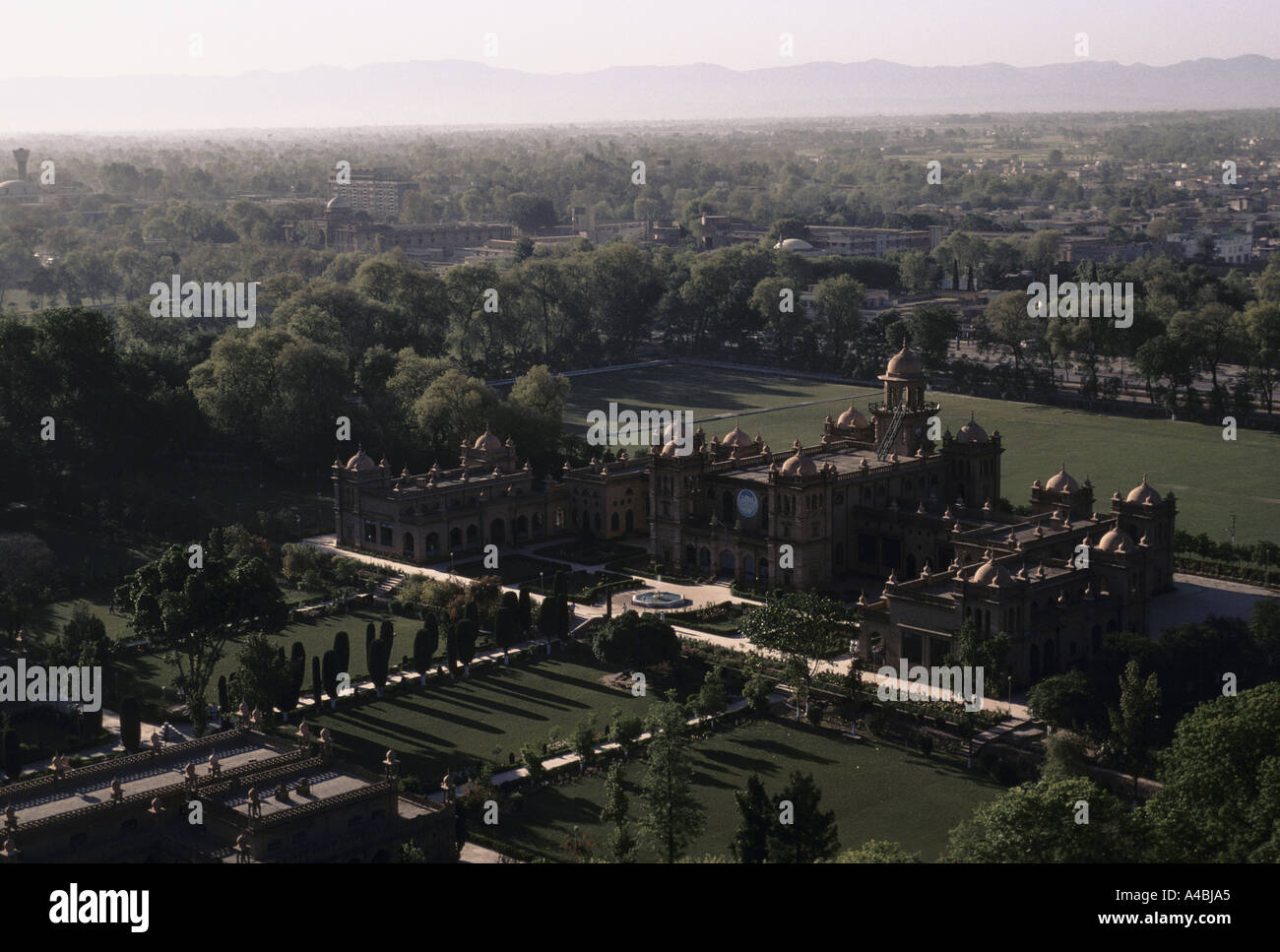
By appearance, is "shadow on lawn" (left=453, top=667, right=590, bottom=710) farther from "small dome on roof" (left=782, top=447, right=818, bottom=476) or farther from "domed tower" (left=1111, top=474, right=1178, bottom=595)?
"domed tower" (left=1111, top=474, right=1178, bottom=595)

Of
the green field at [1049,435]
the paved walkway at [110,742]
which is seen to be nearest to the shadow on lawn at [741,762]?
the paved walkway at [110,742]

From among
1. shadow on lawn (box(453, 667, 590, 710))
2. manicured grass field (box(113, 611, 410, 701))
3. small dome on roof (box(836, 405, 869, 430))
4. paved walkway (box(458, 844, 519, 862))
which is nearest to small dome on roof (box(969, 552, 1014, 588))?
shadow on lawn (box(453, 667, 590, 710))

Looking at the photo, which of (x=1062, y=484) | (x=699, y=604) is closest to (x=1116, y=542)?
Result: (x=1062, y=484)

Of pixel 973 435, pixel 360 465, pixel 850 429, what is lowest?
pixel 360 465

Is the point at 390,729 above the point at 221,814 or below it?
below

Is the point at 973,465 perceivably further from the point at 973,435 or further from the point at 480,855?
the point at 480,855
